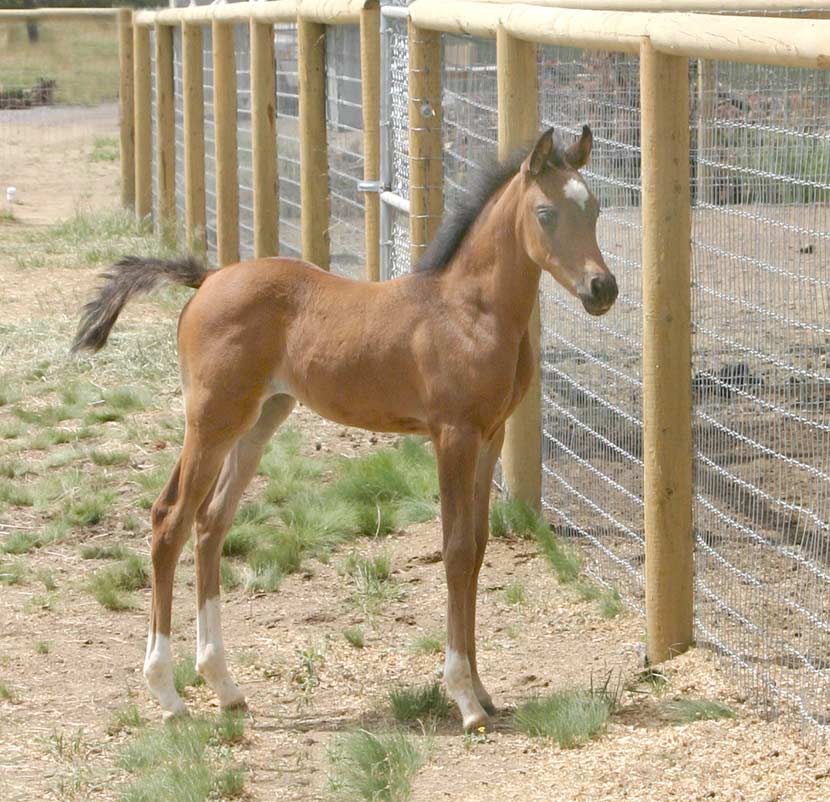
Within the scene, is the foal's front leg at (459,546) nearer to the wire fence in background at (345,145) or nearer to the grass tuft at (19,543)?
the grass tuft at (19,543)

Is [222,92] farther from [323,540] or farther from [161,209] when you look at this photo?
[323,540]

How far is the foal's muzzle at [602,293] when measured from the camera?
4.21 m

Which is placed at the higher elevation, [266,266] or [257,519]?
[266,266]

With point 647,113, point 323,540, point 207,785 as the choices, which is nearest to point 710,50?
point 647,113

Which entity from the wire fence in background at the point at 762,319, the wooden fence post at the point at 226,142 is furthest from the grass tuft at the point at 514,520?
the wooden fence post at the point at 226,142

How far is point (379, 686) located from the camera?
5.03 meters

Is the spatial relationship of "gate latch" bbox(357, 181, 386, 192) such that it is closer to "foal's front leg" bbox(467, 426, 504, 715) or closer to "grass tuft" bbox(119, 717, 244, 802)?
"foal's front leg" bbox(467, 426, 504, 715)

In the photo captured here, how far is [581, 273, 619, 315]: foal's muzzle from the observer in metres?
4.21

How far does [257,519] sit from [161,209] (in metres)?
8.17

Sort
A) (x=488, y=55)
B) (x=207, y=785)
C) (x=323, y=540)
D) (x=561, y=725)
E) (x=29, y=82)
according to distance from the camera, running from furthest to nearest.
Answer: (x=29, y=82)
(x=488, y=55)
(x=323, y=540)
(x=561, y=725)
(x=207, y=785)

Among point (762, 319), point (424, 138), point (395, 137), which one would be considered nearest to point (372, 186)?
point (395, 137)

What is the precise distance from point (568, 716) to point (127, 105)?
12830mm

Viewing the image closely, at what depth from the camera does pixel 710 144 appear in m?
5.01

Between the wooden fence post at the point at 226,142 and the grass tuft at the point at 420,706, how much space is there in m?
6.95
